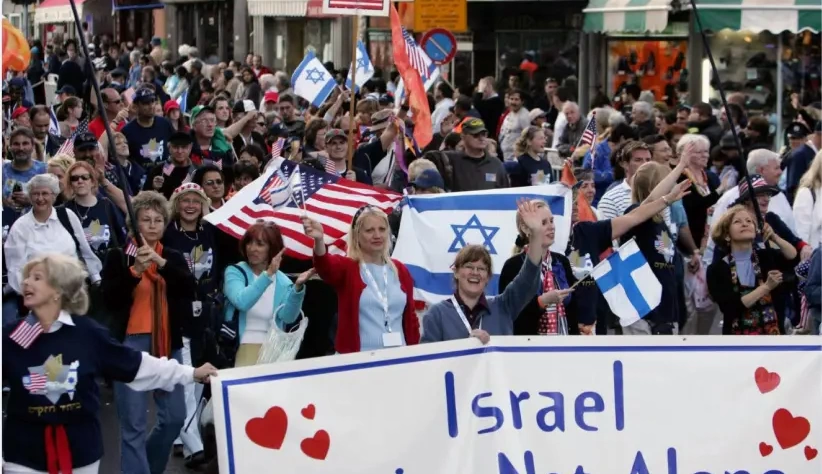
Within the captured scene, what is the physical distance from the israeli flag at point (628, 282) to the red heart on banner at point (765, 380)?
2117mm

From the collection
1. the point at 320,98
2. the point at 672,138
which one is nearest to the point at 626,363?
the point at 672,138

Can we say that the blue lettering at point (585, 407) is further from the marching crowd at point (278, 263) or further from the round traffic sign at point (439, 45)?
the round traffic sign at point (439, 45)

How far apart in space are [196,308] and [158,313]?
0.85ft

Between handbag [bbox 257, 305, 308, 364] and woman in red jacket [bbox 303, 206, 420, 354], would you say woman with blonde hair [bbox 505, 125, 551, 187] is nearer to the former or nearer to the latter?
handbag [bbox 257, 305, 308, 364]

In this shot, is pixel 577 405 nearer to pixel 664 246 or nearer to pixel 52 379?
→ pixel 52 379

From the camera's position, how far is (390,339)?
24.0ft

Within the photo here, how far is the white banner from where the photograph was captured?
5961 mm

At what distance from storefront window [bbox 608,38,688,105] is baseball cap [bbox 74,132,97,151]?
14.5m

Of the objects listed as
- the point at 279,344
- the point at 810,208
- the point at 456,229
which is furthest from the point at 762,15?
the point at 279,344

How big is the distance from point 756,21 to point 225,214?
14.0 meters

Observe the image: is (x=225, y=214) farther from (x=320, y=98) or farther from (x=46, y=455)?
(x=320, y=98)

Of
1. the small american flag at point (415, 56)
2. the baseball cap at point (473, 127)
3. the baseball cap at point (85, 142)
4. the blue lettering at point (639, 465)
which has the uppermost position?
the small american flag at point (415, 56)

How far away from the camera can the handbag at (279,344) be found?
7996 mm

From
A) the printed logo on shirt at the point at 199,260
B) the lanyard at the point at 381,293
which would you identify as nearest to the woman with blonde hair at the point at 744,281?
the lanyard at the point at 381,293
